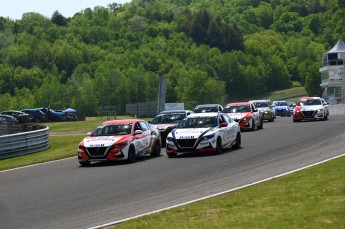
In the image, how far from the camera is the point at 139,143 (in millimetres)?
22578

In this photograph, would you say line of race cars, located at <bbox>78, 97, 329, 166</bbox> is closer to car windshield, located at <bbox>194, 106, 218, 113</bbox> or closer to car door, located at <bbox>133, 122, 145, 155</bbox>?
car door, located at <bbox>133, 122, 145, 155</bbox>

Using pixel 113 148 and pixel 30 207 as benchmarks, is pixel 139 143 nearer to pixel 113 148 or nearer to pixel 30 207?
pixel 113 148

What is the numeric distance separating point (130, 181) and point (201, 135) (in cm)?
649

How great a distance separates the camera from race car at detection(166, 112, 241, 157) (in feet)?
74.7

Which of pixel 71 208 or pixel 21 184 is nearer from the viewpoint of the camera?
pixel 71 208

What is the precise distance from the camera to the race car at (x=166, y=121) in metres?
28.2

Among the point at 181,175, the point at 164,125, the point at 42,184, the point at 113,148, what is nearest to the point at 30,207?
the point at 42,184

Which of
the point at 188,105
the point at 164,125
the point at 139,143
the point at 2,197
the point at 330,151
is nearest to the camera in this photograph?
the point at 2,197

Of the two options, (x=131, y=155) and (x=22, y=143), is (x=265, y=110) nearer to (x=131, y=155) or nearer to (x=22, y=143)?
(x=22, y=143)

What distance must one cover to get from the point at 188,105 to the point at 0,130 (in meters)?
128

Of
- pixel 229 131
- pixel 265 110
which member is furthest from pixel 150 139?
pixel 265 110

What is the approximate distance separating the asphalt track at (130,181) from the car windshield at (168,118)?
4.58m

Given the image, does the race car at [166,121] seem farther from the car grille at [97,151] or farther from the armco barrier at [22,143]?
the car grille at [97,151]

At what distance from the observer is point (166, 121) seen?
95.4ft
